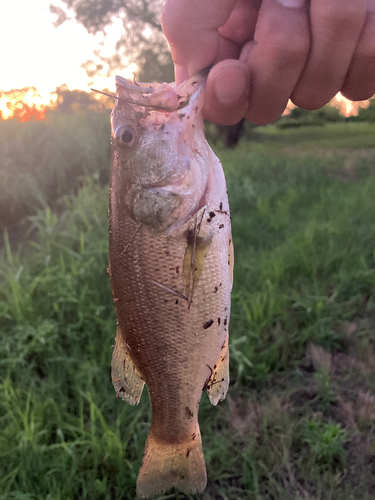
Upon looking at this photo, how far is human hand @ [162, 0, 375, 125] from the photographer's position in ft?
3.89

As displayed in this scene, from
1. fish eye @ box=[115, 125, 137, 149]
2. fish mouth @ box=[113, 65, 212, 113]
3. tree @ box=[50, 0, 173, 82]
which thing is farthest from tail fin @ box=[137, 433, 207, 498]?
tree @ box=[50, 0, 173, 82]

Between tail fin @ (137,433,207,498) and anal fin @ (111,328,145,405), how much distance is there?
217 millimetres

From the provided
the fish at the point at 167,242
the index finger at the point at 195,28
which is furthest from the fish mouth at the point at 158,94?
the index finger at the point at 195,28

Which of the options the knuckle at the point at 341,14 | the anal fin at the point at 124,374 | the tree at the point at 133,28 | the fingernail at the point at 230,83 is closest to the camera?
the knuckle at the point at 341,14

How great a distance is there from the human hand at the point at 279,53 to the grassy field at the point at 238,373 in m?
1.83

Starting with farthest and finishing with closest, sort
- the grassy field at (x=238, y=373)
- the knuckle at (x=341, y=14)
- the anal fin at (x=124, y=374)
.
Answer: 1. the grassy field at (x=238, y=373)
2. the anal fin at (x=124, y=374)
3. the knuckle at (x=341, y=14)

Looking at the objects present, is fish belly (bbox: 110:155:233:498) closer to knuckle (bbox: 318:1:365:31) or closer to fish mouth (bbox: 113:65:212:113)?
fish mouth (bbox: 113:65:212:113)

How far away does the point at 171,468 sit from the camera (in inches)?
55.3

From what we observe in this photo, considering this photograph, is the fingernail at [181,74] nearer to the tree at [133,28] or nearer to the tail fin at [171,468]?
the tail fin at [171,468]

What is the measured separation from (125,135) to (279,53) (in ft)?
2.09

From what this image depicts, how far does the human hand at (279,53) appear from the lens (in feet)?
3.89

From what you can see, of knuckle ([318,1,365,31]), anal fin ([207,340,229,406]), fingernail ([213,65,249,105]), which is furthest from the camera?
anal fin ([207,340,229,406])

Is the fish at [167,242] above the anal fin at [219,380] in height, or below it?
above

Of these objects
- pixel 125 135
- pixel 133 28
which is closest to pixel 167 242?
pixel 125 135
